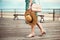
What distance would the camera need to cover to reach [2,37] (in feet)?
10.2

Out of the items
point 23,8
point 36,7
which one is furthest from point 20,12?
point 36,7

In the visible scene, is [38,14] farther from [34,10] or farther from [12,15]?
[12,15]

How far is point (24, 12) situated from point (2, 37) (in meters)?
0.34

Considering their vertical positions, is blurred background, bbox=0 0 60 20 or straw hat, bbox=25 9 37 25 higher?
blurred background, bbox=0 0 60 20

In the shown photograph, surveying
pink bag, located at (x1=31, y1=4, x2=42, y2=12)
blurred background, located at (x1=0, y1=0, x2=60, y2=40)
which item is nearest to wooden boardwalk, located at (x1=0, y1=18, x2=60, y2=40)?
blurred background, located at (x1=0, y1=0, x2=60, y2=40)

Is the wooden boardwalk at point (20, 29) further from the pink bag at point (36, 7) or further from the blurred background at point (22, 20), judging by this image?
the pink bag at point (36, 7)

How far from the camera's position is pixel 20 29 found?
10.3 feet

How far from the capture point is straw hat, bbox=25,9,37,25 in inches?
122

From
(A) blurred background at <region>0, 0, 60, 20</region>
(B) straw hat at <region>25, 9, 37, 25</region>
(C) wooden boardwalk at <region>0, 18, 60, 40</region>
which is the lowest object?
(C) wooden boardwalk at <region>0, 18, 60, 40</region>

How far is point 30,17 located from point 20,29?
0.17 metres

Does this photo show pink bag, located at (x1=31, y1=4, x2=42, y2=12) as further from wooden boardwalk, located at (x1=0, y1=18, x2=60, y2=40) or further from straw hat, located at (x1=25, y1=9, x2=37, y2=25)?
wooden boardwalk, located at (x1=0, y1=18, x2=60, y2=40)

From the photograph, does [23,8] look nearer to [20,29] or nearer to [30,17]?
[30,17]

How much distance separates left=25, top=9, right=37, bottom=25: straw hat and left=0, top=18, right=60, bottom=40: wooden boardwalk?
0.05m

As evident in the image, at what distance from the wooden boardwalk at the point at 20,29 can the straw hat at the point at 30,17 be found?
5 centimetres
